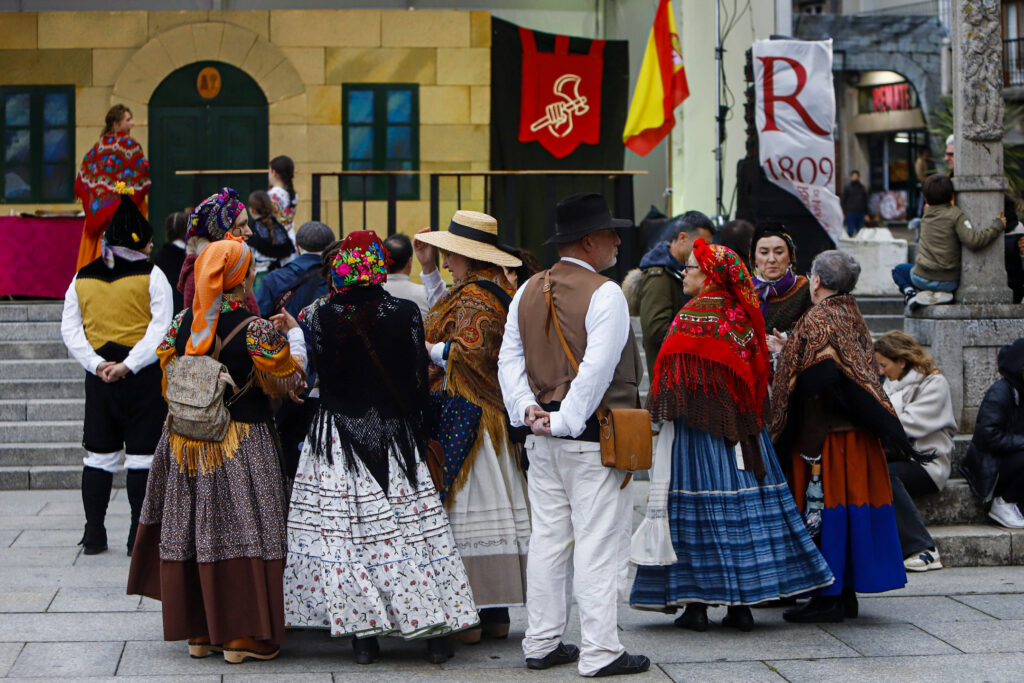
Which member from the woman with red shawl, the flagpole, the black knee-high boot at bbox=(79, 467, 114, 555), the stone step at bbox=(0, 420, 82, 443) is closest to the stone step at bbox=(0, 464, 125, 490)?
the stone step at bbox=(0, 420, 82, 443)

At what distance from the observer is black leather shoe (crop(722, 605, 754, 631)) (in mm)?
6121

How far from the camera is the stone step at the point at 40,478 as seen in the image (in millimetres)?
9680

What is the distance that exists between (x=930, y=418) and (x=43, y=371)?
7188 millimetres

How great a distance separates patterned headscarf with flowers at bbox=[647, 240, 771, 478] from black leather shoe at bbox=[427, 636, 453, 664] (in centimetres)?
140

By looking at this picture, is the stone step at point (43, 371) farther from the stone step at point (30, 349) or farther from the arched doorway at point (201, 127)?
the arched doorway at point (201, 127)

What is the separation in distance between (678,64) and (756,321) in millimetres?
8033

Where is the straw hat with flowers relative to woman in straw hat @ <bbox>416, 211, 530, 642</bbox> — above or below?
above

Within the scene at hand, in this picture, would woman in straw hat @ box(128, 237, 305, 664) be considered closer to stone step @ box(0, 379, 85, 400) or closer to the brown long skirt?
the brown long skirt

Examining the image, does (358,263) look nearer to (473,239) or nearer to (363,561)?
(473,239)

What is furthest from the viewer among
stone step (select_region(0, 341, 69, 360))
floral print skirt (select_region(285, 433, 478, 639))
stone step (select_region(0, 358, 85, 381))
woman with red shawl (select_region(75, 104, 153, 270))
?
stone step (select_region(0, 341, 69, 360))

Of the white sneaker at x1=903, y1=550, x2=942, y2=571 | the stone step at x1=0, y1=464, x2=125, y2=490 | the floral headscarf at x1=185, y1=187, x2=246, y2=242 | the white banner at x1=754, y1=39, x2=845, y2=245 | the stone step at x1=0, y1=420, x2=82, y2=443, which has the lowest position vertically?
the white sneaker at x1=903, y1=550, x2=942, y2=571

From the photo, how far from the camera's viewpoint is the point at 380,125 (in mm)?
15266

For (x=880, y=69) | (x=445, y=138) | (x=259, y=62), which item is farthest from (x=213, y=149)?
(x=880, y=69)

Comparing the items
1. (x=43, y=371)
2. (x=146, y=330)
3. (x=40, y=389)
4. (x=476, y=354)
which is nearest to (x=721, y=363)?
(x=476, y=354)
